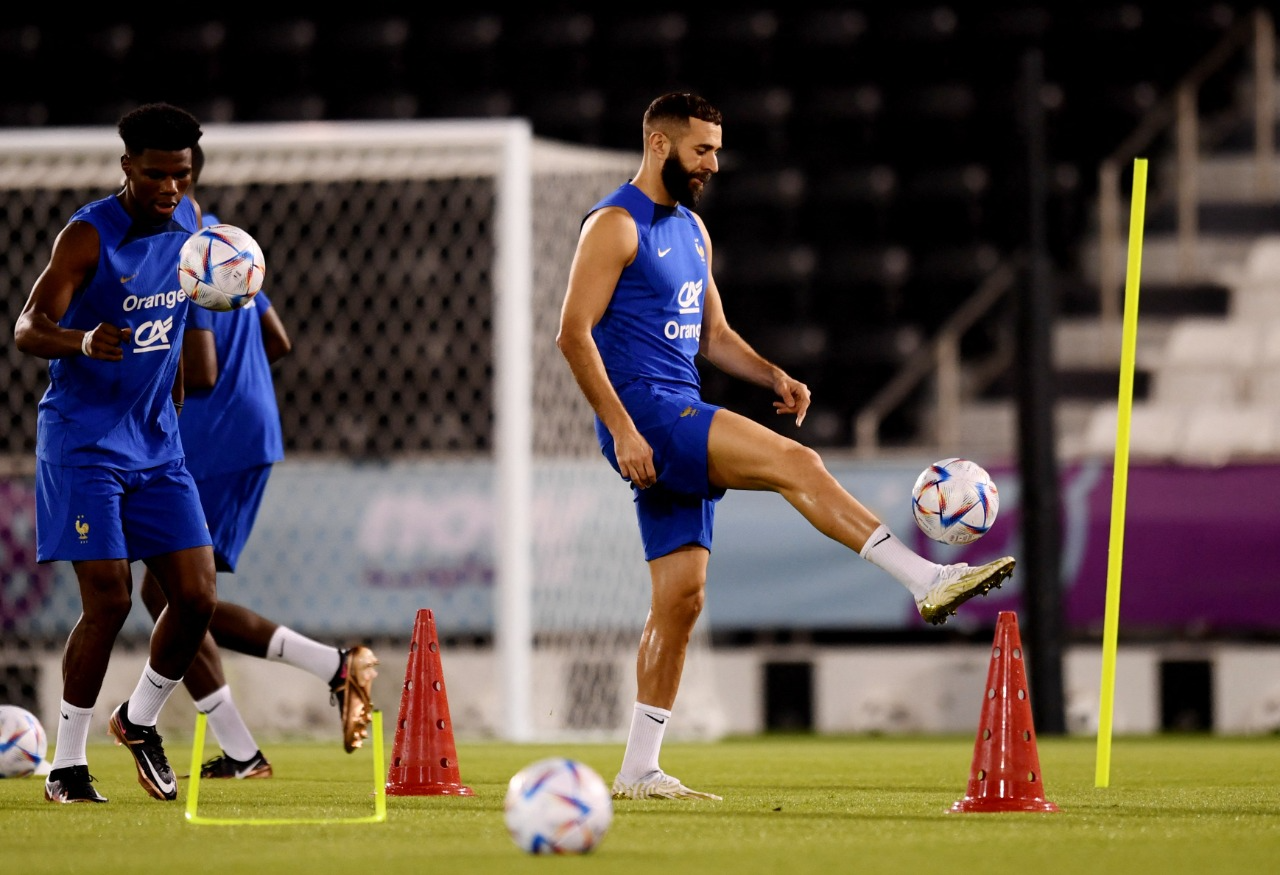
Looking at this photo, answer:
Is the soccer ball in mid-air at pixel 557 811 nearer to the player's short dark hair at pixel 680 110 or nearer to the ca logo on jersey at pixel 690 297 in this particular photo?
the ca logo on jersey at pixel 690 297

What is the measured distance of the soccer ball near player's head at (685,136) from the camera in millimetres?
4977

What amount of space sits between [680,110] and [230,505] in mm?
2043

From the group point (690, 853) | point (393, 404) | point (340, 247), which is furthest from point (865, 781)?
point (340, 247)

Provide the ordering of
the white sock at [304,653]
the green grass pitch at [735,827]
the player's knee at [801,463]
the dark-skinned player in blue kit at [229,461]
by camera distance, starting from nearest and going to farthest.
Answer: the green grass pitch at [735,827] → the player's knee at [801,463] → the white sock at [304,653] → the dark-skinned player in blue kit at [229,461]

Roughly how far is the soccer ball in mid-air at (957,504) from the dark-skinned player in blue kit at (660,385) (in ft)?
0.78

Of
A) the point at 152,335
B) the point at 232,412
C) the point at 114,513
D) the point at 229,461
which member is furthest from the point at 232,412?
the point at 114,513

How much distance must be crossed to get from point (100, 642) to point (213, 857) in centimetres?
155

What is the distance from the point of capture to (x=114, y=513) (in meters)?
4.94

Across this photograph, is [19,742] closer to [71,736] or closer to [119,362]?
[71,736]

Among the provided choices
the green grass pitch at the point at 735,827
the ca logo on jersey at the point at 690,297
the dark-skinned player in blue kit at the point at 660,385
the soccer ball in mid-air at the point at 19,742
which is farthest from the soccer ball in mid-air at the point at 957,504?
the soccer ball in mid-air at the point at 19,742

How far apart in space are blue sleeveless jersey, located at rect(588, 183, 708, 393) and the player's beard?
59 millimetres

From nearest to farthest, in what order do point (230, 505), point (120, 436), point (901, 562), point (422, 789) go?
point (901, 562)
point (120, 436)
point (422, 789)
point (230, 505)

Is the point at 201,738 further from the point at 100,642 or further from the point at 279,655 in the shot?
the point at 279,655

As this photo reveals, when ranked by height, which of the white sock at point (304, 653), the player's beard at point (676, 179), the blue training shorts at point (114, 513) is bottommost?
the white sock at point (304, 653)
